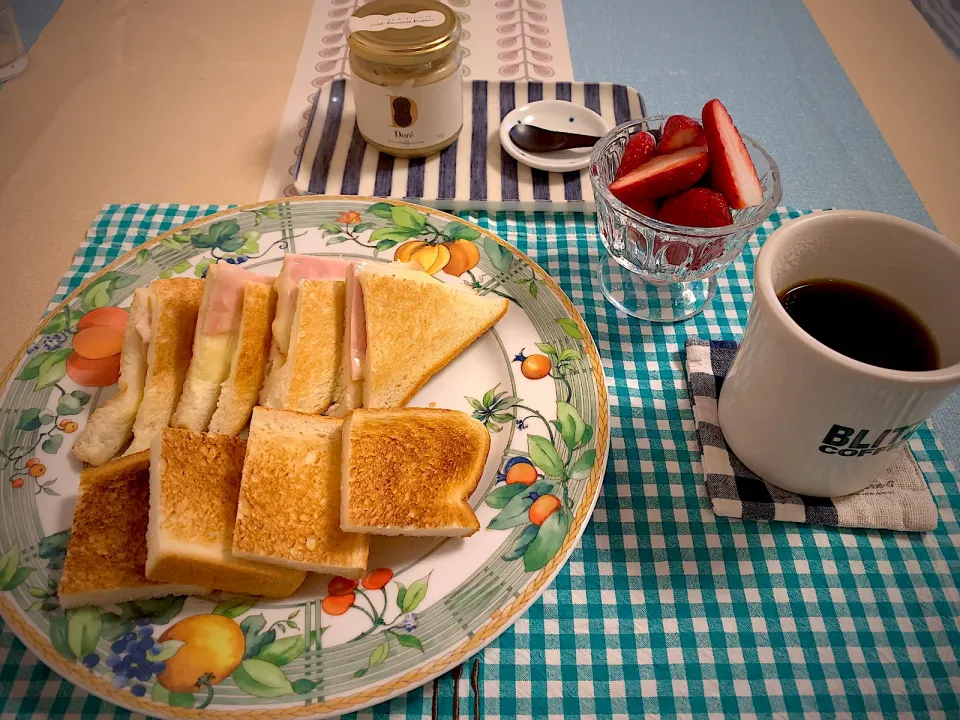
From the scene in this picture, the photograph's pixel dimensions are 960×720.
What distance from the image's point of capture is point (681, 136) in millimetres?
1612

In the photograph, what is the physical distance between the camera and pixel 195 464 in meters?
1.24

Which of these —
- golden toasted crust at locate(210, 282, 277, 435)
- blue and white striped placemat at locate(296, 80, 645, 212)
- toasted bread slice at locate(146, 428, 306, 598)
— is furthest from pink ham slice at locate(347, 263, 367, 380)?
blue and white striped placemat at locate(296, 80, 645, 212)

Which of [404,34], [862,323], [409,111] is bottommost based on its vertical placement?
[409,111]

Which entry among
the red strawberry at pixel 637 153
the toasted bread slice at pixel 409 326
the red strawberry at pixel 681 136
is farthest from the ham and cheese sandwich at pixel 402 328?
the red strawberry at pixel 681 136

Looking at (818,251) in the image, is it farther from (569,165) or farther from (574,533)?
(569,165)

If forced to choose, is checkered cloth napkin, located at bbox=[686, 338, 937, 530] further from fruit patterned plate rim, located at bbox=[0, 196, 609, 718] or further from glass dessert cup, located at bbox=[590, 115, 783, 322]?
glass dessert cup, located at bbox=[590, 115, 783, 322]

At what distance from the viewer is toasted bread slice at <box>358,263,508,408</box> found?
4.87ft

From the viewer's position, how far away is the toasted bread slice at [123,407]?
4.47ft

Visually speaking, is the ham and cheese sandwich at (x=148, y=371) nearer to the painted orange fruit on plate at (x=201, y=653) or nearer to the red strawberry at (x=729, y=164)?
the painted orange fruit on plate at (x=201, y=653)

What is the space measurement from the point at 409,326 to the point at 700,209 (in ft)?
2.40

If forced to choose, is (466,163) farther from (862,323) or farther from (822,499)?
(822,499)

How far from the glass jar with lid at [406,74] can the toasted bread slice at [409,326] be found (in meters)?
0.66

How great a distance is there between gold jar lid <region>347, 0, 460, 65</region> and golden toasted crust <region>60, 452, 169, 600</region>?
1252mm

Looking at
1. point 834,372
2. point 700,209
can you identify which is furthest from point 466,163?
point 834,372
